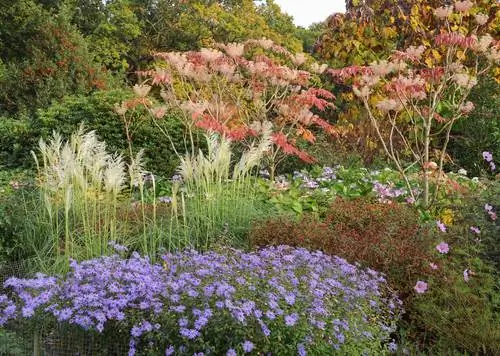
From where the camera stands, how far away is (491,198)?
5.32 m

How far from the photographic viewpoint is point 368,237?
475 cm

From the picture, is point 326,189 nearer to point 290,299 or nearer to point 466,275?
point 466,275

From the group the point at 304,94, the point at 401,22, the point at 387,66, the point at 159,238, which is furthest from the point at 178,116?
the point at 159,238

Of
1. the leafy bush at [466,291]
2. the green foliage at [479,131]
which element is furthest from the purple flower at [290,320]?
the green foliage at [479,131]

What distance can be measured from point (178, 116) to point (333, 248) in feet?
18.4

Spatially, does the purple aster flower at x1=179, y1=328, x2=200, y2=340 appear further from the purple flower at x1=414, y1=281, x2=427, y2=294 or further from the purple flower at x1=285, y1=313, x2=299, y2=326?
the purple flower at x1=414, y1=281, x2=427, y2=294

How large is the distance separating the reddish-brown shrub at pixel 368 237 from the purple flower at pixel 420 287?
105 mm

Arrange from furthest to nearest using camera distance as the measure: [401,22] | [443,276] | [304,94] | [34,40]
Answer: [34,40], [401,22], [304,94], [443,276]

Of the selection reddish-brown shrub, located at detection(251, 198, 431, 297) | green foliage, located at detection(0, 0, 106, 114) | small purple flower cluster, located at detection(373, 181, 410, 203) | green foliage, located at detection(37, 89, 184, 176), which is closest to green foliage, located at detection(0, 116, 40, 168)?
green foliage, located at detection(37, 89, 184, 176)

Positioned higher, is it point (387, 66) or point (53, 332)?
point (387, 66)

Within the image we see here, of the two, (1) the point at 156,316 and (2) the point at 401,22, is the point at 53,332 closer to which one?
(1) the point at 156,316

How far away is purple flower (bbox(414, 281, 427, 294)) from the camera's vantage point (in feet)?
13.6

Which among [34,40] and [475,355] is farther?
[34,40]

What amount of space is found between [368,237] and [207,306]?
2.02m
